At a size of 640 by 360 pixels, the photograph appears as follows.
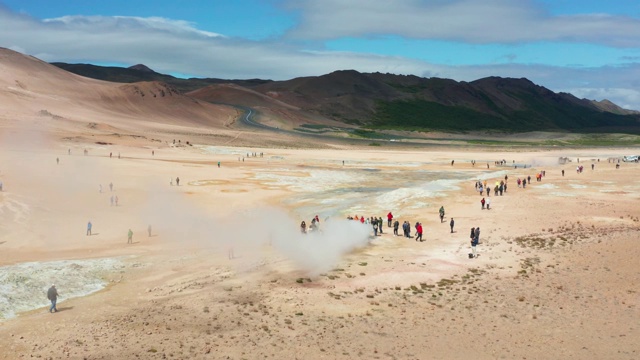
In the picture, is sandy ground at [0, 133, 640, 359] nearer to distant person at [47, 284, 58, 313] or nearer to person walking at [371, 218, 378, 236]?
distant person at [47, 284, 58, 313]

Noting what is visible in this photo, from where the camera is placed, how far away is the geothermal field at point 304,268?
2009 centimetres

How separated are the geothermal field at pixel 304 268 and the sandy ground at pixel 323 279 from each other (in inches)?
3.9

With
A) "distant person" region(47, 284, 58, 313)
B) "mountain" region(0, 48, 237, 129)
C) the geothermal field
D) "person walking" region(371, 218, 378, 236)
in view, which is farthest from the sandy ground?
"mountain" region(0, 48, 237, 129)

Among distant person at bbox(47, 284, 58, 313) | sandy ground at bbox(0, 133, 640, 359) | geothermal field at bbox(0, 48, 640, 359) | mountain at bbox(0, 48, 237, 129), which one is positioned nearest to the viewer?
sandy ground at bbox(0, 133, 640, 359)

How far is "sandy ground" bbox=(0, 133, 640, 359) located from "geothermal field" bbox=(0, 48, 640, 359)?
0.10m

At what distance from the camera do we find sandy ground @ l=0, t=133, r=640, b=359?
1989cm

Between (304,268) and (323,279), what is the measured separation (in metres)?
1.96

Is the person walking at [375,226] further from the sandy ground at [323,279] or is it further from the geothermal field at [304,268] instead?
the sandy ground at [323,279]

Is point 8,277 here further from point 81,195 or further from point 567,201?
point 567,201

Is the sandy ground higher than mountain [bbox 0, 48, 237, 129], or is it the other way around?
mountain [bbox 0, 48, 237, 129]

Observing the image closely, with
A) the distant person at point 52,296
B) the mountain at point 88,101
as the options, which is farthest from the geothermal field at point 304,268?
the mountain at point 88,101

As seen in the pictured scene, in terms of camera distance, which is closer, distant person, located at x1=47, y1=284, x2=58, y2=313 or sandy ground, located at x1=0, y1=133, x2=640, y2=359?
sandy ground, located at x1=0, y1=133, x2=640, y2=359

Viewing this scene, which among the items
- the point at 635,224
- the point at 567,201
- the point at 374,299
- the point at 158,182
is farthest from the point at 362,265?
the point at 158,182

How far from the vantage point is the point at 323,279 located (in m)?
26.6
